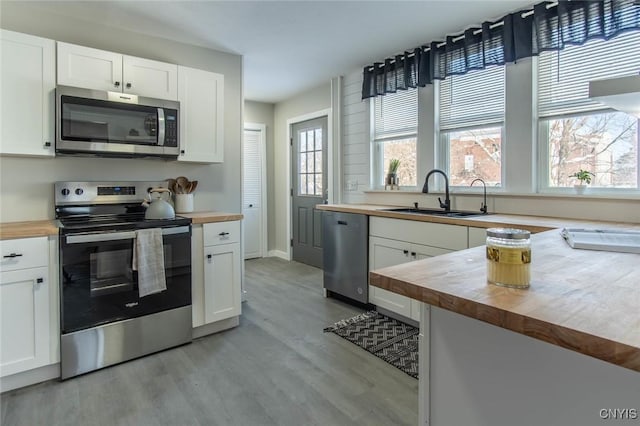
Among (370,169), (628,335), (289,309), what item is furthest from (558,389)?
(370,169)

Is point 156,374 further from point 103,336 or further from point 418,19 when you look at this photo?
point 418,19

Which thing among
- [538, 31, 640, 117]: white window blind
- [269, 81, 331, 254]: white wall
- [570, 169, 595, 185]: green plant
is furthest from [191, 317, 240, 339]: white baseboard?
[538, 31, 640, 117]: white window blind

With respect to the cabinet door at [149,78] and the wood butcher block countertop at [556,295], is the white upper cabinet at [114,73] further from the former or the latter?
the wood butcher block countertop at [556,295]

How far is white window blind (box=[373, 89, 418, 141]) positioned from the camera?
3713 mm

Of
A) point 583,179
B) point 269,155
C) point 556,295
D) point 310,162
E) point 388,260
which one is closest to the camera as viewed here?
point 556,295

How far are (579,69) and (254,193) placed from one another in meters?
4.17

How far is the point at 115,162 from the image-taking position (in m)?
2.94

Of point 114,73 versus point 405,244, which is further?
point 405,244

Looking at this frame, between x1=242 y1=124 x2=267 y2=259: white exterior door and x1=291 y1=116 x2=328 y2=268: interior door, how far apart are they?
0.50 metres

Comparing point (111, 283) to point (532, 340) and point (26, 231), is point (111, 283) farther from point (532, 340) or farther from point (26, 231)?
point (532, 340)

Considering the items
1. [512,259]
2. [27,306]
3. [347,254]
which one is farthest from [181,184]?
[512,259]

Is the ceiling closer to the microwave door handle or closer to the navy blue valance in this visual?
the navy blue valance

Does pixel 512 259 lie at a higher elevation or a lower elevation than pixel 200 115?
lower

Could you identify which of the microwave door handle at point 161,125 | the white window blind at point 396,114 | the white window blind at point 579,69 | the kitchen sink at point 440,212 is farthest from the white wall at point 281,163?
the white window blind at point 579,69
